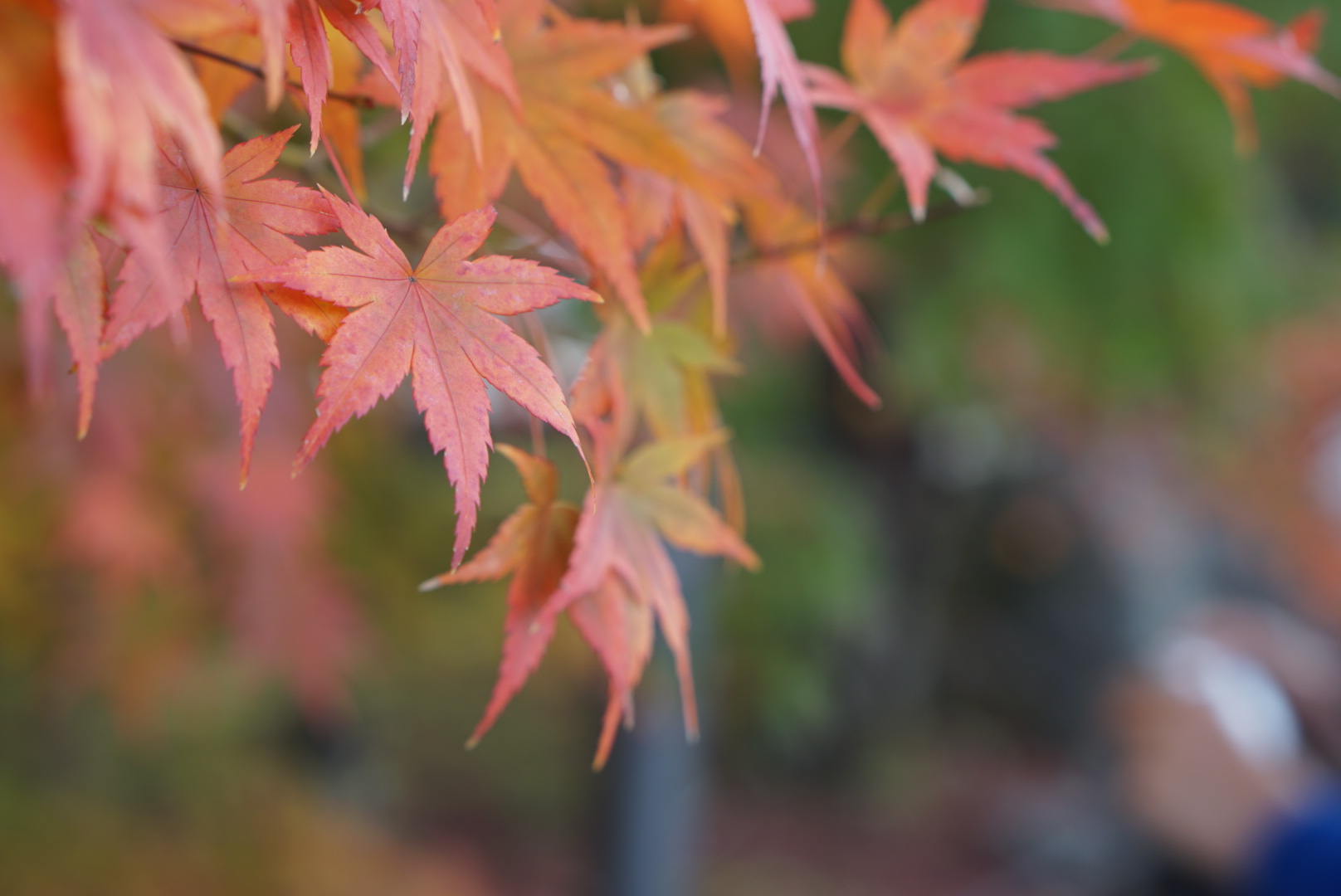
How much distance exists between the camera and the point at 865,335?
314 cm

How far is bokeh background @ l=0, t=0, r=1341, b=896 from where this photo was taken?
1.44 meters

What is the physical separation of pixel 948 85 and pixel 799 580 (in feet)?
8.45

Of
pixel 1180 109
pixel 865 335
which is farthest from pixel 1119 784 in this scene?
pixel 1180 109

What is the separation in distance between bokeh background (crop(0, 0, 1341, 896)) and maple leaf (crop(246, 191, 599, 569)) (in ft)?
0.21

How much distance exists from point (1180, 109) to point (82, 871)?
2.65 meters

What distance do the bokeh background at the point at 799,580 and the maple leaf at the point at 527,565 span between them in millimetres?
147

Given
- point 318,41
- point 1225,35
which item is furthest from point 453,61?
point 1225,35

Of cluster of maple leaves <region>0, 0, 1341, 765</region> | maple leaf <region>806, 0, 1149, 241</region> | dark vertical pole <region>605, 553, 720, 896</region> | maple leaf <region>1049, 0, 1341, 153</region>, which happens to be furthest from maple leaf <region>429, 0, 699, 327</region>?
dark vertical pole <region>605, 553, 720, 896</region>

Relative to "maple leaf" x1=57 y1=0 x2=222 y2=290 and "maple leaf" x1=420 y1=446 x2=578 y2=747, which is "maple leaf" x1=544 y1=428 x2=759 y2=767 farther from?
"maple leaf" x1=57 y1=0 x2=222 y2=290

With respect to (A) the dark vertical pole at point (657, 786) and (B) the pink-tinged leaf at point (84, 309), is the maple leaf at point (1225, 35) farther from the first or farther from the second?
(A) the dark vertical pole at point (657, 786)

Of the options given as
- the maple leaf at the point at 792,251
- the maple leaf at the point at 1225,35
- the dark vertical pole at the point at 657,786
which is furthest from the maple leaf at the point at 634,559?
the dark vertical pole at the point at 657,786

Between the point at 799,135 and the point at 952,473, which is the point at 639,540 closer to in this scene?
the point at 799,135

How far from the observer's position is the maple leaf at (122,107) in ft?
0.72

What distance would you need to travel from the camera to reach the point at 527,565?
45 centimetres
